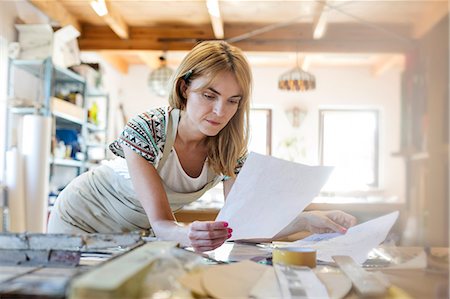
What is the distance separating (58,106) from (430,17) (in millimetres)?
3334

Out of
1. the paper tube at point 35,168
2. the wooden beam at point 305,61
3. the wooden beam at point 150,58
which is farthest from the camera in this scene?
the wooden beam at point 305,61

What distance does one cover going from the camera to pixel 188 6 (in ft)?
13.9

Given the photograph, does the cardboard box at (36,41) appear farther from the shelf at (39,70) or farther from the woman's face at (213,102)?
the woman's face at (213,102)

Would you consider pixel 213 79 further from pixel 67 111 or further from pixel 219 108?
pixel 67 111

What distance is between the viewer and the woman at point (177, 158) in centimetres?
100

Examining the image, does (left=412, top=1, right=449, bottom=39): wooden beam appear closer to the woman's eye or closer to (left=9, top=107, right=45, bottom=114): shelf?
(left=9, top=107, right=45, bottom=114): shelf

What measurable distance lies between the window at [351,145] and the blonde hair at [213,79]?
221 inches

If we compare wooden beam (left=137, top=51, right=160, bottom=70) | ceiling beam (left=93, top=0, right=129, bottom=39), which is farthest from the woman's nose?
wooden beam (left=137, top=51, right=160, bottom=70)

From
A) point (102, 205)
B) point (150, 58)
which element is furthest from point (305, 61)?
point (102, 205)

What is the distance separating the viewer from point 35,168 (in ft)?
11.0

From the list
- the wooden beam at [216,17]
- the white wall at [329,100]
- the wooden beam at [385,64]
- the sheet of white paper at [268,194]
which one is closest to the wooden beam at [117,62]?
the white wall at [329,100]

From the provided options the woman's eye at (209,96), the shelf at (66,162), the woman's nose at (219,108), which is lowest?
the shelf at (66,162)

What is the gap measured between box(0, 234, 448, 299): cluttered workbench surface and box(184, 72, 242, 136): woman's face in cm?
44

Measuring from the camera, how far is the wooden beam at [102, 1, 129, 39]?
4.08 meters
